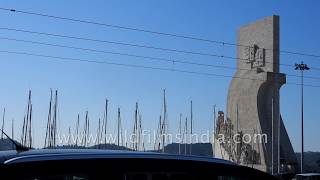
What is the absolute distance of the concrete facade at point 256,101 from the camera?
85.2m

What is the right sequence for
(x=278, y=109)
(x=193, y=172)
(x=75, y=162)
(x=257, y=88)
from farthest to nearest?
(x=257, y=88)
(x=278, y=109)
(x=193, y=172)
(x=75, y=162)

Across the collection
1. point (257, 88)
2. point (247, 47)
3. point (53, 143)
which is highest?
point (247, 47)

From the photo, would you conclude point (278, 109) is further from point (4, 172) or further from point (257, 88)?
point (4, 172)

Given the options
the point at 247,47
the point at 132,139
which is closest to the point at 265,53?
the point at 247,47

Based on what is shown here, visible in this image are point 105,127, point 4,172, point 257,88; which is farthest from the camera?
point 257,88

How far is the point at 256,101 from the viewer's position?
9044cm

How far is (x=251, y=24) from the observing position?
92250 millimetres

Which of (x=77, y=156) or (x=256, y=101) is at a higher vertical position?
(x=256, y=101)

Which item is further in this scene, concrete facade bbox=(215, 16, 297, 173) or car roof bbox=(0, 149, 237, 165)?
concrete facade bbox=(215, 16, 297, 173)

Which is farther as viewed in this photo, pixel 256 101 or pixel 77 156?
pixel 256 101

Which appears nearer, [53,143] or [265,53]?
[53,143]

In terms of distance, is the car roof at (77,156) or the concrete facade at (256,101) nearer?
the car roof at (77,156)

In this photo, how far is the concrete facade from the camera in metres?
85.2

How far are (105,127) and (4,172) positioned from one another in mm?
62193
